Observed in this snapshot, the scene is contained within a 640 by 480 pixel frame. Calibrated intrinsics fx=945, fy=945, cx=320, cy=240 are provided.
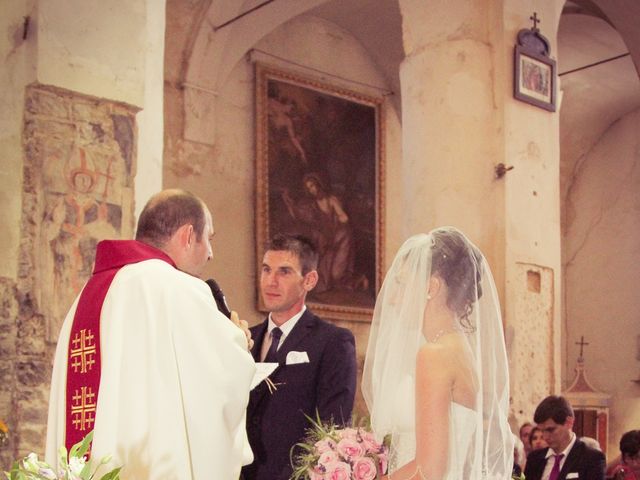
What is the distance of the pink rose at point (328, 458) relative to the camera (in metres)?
3.41

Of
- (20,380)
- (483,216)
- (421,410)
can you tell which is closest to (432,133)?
(483,216)

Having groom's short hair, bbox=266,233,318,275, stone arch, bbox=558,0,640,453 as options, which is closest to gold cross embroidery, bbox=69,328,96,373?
groom's short hair, bbox=266,233,318,275

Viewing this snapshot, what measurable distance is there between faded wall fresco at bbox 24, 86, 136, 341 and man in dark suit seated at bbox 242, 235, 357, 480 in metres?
0.92

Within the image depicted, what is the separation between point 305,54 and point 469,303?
11.0 metres

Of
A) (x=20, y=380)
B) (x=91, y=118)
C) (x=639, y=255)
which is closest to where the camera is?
(x=20, y=380)

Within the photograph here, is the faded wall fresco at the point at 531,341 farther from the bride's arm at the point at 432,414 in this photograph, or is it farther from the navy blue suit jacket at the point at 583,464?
the bride's arm at the point at 432,414

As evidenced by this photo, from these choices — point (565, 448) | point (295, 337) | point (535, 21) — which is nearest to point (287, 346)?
point (295, 337)

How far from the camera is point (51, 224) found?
176 inches

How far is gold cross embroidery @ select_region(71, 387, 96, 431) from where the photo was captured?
3.33 metres

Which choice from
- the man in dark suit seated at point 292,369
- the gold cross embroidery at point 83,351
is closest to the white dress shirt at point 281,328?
the man in dark suit seated at point 292,369

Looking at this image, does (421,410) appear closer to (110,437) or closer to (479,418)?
(479,418)

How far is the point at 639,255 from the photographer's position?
53.2 feet

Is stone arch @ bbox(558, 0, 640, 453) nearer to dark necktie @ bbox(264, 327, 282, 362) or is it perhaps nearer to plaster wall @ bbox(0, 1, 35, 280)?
plaster wall @ bbox(0, 1, 35, 280)

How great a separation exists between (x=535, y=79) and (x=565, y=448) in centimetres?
420
